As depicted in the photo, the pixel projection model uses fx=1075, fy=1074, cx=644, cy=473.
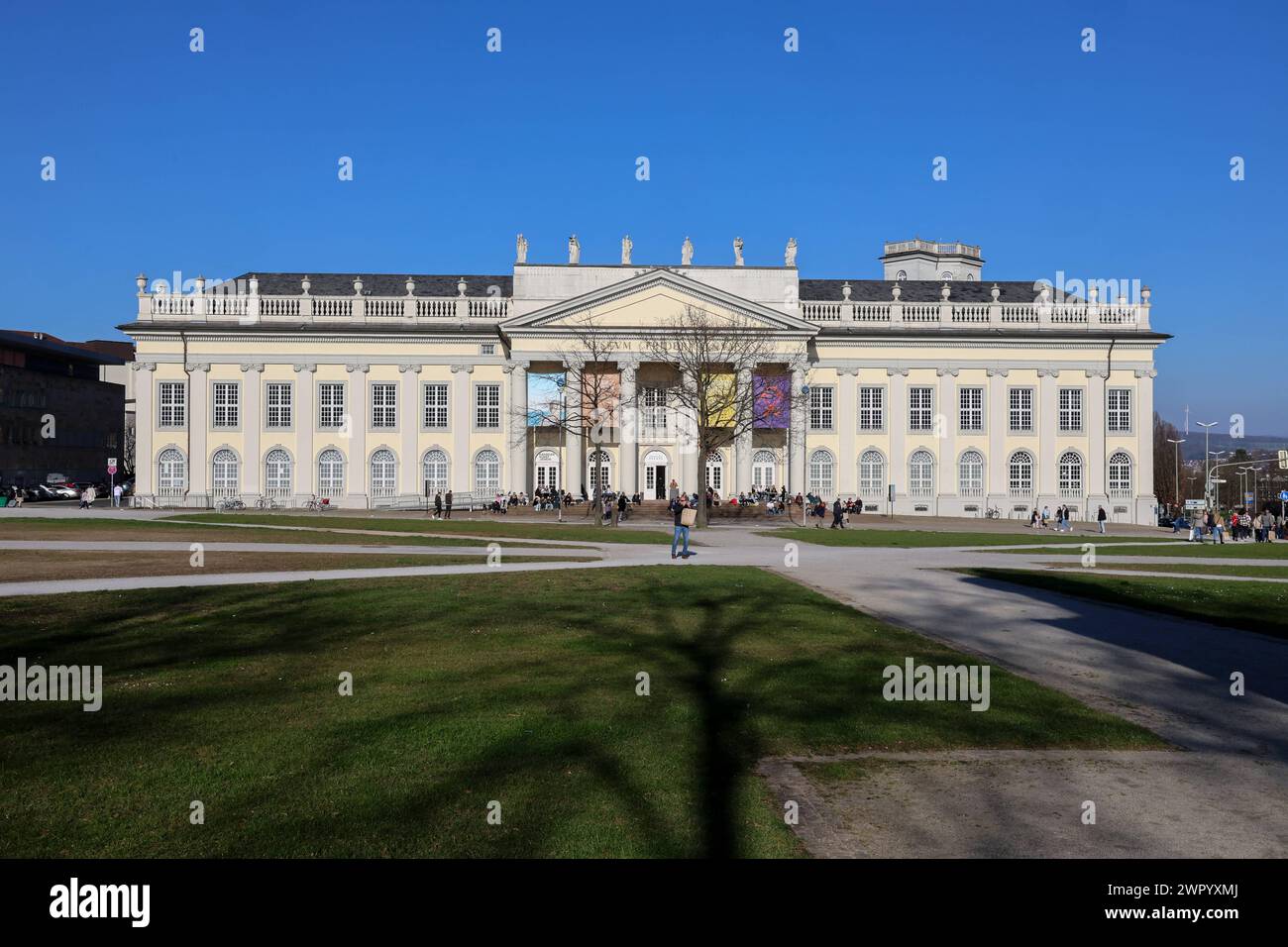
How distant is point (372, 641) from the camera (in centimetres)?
1511

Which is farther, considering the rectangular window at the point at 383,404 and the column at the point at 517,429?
the rectangular window at the point at 383,404

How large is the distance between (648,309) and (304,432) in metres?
25.0

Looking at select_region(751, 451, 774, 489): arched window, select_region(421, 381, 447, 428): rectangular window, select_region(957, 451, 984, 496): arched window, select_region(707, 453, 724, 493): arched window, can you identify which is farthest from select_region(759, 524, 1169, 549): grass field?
select_region(421, 381, 447, 428): rectangular window

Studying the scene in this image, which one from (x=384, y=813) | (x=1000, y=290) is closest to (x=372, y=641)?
(x=384, y=813)

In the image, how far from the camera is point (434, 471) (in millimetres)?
74250

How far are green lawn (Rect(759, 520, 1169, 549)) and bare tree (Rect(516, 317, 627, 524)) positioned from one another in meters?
20.4

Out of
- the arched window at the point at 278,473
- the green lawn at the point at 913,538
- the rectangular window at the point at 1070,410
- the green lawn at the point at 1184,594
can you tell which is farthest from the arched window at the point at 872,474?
the green lawn at the point at 1184,594

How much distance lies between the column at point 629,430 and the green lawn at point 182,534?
2955 centimetres

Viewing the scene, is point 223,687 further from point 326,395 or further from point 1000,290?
point 1000,290

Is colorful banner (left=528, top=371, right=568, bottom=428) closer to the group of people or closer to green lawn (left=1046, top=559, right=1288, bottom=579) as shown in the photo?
the group of people

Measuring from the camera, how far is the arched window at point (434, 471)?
74062mm

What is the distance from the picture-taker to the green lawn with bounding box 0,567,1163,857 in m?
7.13

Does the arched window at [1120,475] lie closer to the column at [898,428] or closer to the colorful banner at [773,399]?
the column at [898,428]

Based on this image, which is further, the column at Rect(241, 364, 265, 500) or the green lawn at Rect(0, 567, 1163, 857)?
the column at Rect(241, 364, 265, 500)
